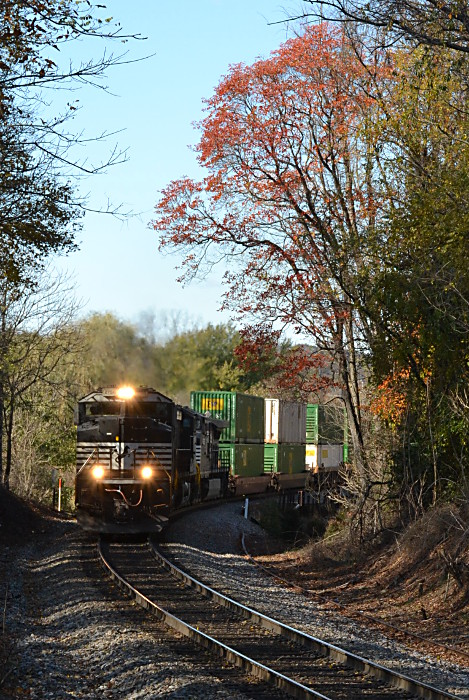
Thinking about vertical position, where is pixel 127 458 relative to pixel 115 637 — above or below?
above

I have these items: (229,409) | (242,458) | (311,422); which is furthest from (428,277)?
(311,422)

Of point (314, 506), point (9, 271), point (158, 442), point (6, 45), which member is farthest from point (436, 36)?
point (314, 506)

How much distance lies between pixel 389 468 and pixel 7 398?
14.8 metres

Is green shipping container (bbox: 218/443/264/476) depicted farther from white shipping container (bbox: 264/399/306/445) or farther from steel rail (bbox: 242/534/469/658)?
steel rail (bbox: 242/534/469/658)

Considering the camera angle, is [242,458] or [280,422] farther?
[280,422]

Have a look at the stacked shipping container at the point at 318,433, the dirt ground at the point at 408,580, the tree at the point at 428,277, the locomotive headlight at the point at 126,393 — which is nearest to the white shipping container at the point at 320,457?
the stacked shipping container at the point at 318,433

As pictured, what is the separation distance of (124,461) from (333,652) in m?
11.7

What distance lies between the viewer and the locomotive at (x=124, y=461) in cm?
2128

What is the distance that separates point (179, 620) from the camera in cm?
1205

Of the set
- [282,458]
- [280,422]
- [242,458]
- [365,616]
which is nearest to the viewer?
[365,616]

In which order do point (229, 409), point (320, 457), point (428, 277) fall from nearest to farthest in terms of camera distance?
1. point (428, 277)
2. point (229, 409)
3. point (320, 457)

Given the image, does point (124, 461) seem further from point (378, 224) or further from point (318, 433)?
point (318, 433)

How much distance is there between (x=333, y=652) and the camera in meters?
→ 10.4

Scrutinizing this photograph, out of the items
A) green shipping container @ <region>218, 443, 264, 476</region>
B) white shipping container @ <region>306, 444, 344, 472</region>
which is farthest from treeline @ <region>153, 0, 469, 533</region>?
white shipping container @ <region>306, 444, 344, 472</region>
